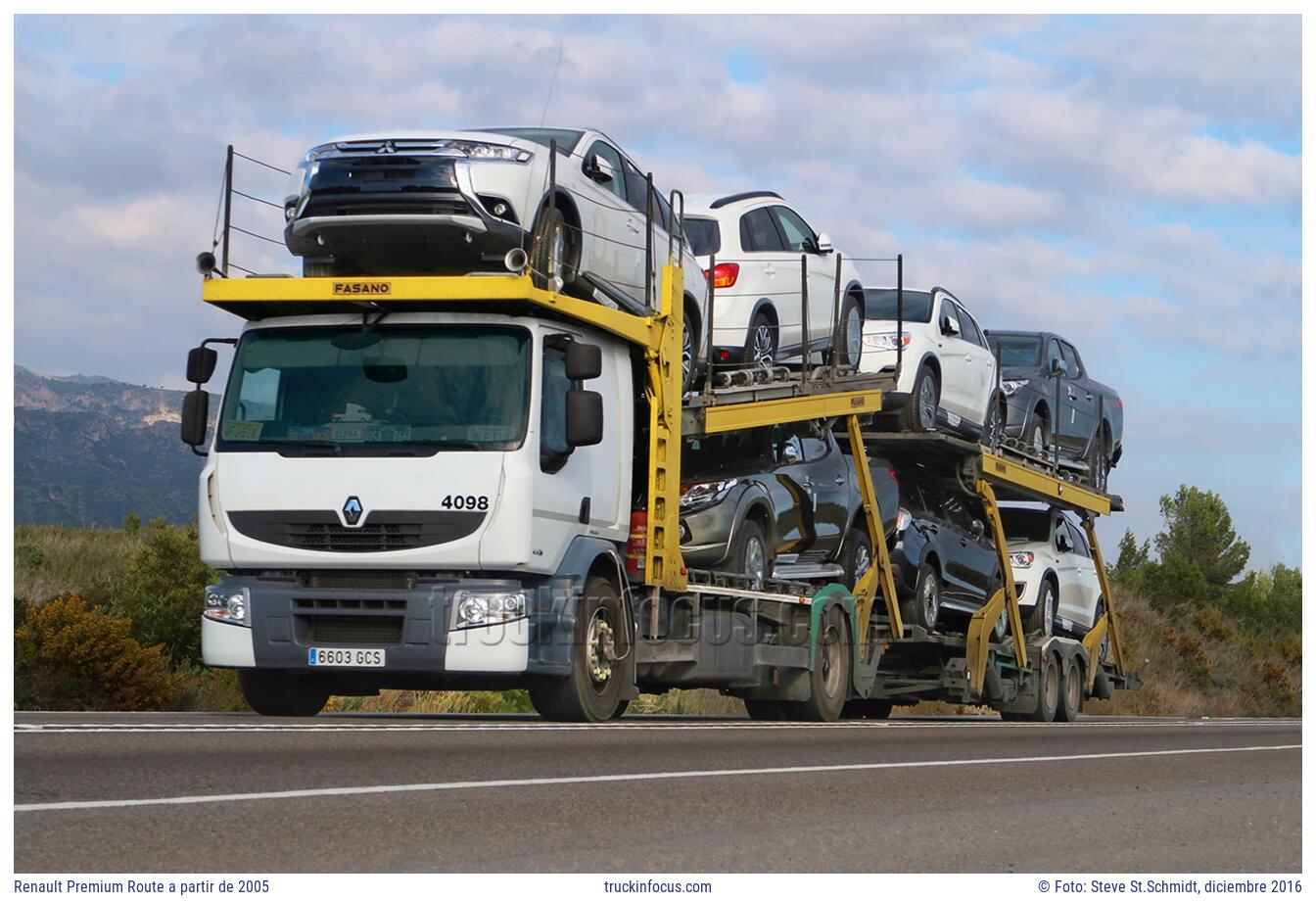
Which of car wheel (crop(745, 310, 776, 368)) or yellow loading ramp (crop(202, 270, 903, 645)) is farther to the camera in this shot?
car wheel (crop(745, 310, 776, 368))

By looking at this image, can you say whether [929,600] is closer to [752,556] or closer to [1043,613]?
[1043,613]

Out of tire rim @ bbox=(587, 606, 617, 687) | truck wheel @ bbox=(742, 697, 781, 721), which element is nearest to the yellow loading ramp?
tire rim @ bbox=(587, 606, 617, 687)

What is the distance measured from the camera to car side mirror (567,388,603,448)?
12.8 metres

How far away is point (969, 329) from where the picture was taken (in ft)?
66.1

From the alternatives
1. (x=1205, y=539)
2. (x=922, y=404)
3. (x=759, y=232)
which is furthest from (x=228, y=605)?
(x=1205, y=539)

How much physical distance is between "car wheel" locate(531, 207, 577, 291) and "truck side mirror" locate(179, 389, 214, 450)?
2452 millimetres

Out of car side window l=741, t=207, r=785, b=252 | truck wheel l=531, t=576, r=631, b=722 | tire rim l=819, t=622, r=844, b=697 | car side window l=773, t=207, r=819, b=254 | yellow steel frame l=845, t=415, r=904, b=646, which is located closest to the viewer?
truck wheel l=531, t=576, r=631, b=722

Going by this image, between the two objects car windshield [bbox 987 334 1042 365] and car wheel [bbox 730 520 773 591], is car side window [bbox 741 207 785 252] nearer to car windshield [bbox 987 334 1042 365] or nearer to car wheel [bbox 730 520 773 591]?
car wheel [bbox 730 520 773 591]

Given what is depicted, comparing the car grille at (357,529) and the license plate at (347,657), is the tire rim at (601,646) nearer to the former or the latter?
the car grille at (357,529)

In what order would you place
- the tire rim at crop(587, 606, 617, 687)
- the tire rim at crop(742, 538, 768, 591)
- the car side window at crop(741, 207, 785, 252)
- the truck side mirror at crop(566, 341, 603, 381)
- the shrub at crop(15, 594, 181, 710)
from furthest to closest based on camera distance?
the shrub at crop(15, 594, 181, 710) → the car side window at crop(741, 207, 785, 252) → the tire rim at crop(742, 538, 768, 591) → the tire rim at crop(587, 606, 617, 687) → the truck side mirror at crop(566, 341, 603, 381)

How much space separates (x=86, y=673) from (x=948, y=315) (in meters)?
9.57

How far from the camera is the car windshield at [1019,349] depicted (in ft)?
73.3

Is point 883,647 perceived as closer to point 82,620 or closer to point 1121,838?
point 82,620
